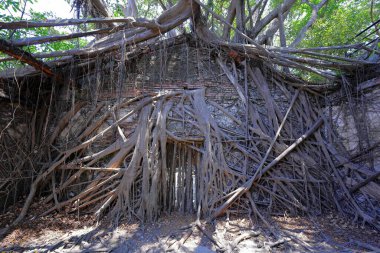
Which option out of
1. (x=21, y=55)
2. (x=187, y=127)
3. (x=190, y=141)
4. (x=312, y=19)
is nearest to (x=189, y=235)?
(x=190, y=141)

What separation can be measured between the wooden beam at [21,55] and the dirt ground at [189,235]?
7.89 ft

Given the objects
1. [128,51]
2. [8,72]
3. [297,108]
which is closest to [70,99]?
[8,72]

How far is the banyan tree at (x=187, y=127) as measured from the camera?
3668mm

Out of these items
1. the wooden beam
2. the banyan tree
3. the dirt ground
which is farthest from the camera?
the banyan tree

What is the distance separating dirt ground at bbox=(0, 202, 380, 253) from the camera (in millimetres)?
2773

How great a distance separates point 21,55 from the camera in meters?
3.13

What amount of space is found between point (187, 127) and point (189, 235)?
1.79m

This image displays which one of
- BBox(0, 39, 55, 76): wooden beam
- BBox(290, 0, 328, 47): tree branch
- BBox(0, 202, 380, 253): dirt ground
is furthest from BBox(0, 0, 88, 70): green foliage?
BBox(290, 0, 328, 47): tree branch

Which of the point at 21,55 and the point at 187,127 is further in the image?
the point at 187,127

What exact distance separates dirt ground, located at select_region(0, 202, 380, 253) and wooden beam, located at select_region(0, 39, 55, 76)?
2404 millimetres

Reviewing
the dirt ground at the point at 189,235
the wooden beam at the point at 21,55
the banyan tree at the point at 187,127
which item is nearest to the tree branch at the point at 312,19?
the banyan tree at the point at 187,127

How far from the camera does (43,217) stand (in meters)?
3.61

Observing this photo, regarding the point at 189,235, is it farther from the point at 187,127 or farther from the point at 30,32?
the point at 30,32

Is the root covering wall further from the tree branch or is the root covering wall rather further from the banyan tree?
the tree branch
